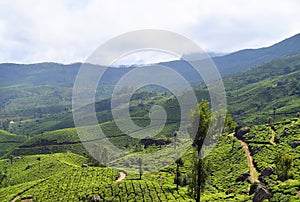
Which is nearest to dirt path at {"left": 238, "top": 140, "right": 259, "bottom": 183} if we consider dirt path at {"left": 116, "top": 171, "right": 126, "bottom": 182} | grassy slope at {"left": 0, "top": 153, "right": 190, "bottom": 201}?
grassy slope at {"left": 0, "top": 153, "right": 190, "bottom": 201}

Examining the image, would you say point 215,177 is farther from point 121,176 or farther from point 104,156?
point 104,156

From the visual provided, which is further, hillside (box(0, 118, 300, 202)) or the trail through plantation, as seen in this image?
the trail through plantation

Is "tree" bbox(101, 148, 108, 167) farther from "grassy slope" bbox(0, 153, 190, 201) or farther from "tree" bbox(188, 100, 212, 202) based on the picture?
"tree" bbox(188, 100, 212, 202)

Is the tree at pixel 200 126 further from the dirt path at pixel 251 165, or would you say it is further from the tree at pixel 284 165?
the dirt path at pixel 251 165

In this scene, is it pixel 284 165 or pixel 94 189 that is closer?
pixel 284 165

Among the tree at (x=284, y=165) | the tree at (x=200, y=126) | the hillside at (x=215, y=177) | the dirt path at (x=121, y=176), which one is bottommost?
the dirt path at (x=121, y=176)

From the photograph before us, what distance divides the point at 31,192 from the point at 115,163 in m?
33.2

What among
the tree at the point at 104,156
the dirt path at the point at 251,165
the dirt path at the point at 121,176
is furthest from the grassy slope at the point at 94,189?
the tree at the point at 104,156

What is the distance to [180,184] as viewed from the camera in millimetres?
78125

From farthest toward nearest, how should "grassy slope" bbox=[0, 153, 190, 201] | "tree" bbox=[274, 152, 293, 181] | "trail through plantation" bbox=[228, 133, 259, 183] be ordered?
"grassy slope" bbox=[0, 153, 190, 201]
"trail through plantation" bbox=[228, 133, 259, 183]
"tree" bbox=[274, 152, 293, 181]

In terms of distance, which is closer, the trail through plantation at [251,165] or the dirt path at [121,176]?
the trail through plantation at [251,165]

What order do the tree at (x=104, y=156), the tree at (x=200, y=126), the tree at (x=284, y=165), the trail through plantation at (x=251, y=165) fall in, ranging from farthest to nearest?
1. the tree at (x=104, y=156)
2. the trail through plantation at (x=251, y=165)
3. the tree at (x=284, y=165)
4. the tree at (x=200, y=126)

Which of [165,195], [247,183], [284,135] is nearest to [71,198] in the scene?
[165,195]

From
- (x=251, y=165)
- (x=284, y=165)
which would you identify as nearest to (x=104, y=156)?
(x=251, y=165)
